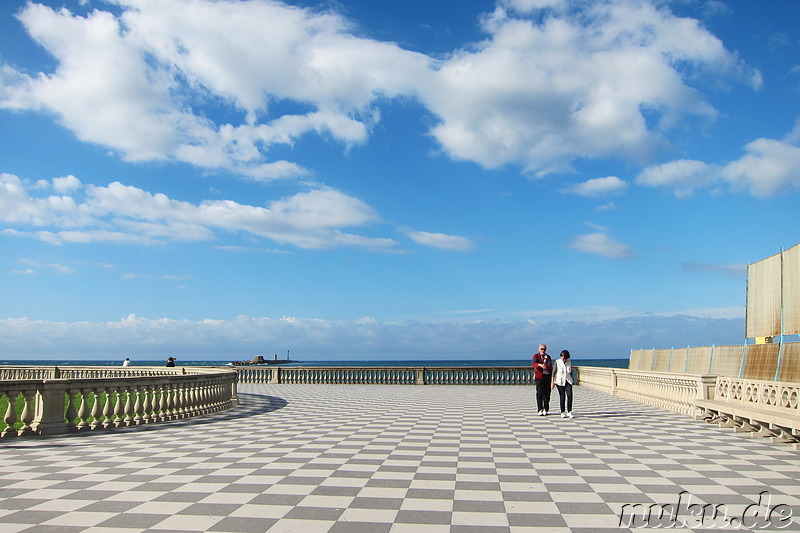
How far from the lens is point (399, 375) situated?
3431cm

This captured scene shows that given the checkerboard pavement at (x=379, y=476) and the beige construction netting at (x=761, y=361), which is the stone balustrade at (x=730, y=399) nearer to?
the checkerboard pavement at (x=379, y=476)

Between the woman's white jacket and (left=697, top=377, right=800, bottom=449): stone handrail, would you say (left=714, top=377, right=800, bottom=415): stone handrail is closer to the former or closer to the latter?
(left=697, top=377, right=800, bottom=449): stone handrail

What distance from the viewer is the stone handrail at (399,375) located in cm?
3266

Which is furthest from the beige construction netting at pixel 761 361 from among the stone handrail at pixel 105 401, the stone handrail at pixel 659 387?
the stone handrail at pixel 105 401

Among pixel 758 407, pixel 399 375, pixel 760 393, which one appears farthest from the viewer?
pixel 399 375

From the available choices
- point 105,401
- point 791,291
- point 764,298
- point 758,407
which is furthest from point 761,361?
point 105,401

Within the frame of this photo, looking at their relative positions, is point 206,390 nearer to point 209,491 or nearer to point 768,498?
point 209,491

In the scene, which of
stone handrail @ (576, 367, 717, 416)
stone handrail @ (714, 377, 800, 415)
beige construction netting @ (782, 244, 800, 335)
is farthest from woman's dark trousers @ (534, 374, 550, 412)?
beige construction netting @ (782, 244, 800, 335)

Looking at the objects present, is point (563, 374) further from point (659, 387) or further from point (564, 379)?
point (659, 387)

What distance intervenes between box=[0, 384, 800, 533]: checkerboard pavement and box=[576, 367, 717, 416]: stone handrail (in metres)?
1.58

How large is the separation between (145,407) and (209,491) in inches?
319

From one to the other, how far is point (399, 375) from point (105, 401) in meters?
21.5

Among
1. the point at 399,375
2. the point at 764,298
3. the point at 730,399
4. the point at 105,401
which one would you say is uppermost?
the point at 764,298

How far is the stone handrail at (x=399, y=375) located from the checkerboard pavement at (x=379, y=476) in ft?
57.0
